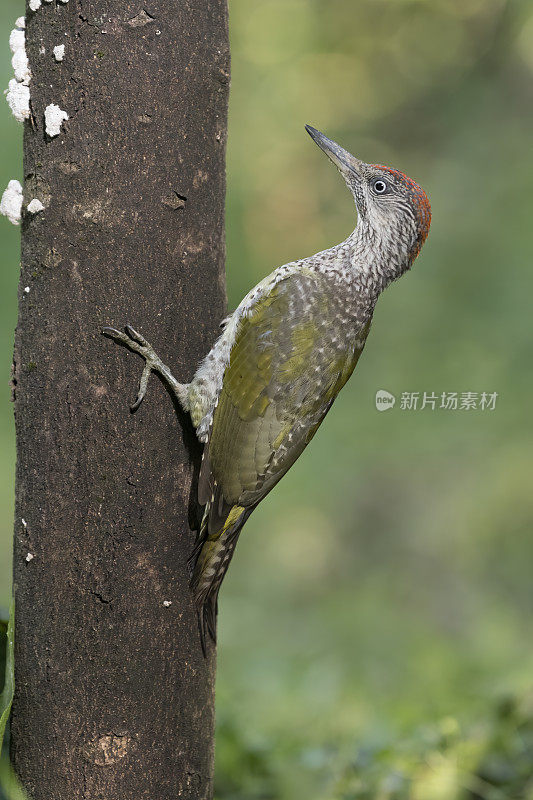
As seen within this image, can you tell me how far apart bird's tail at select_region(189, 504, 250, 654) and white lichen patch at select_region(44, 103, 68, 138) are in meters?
0.87

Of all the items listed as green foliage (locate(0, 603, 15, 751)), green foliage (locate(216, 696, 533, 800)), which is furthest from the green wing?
green foliage (locate(216, 696, 533, 800))

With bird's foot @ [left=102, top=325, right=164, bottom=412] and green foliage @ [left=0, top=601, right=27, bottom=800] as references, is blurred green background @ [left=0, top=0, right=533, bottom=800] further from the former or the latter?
bird's foot @ [left=102, top=325, right=164, bottom=412]

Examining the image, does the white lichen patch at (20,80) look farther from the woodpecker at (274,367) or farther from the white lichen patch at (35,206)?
the woodpecker at (274,367)

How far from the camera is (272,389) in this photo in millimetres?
1991

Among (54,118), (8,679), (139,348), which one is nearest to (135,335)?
(139,348)

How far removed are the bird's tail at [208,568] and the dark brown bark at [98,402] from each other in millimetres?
74

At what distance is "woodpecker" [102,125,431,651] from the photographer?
1.84 m

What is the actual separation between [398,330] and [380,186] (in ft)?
9.73

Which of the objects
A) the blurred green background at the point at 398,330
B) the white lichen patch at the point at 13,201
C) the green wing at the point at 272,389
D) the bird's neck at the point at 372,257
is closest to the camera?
the white lichen patch at the point at 13,201

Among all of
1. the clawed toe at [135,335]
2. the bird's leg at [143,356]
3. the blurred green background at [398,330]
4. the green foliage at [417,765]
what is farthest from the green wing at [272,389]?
the blurred green background at [398,330]

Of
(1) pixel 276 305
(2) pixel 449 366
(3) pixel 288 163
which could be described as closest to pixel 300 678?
(1) pixel 276 305

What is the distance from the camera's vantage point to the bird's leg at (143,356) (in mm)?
1686

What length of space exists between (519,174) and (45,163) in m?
4.04

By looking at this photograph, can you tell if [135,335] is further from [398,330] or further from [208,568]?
→ [398,330]
